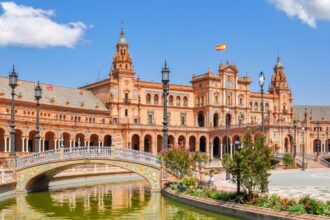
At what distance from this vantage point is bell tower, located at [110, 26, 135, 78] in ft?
313

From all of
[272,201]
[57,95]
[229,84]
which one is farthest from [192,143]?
[272,201]

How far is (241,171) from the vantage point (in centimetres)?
2544

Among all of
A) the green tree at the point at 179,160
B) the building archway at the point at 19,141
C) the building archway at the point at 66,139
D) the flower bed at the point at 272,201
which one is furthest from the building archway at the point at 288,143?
the flower bed at the point at 272,201

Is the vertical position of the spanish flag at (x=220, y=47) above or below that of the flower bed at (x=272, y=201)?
above

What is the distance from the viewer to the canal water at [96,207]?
91.5 ft

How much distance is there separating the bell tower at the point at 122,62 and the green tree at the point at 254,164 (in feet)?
232

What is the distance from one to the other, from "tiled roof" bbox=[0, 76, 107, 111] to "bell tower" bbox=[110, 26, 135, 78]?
676 cm

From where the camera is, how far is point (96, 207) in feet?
106

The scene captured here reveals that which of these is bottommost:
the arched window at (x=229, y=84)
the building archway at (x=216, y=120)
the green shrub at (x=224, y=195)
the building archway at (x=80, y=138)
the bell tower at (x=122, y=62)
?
the green shrub at (x=224, y=195)

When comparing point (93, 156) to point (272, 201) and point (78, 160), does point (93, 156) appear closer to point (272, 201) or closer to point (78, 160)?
point (78, 160)

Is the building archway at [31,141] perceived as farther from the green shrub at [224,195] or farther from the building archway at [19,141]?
the green shrub at [224,195]

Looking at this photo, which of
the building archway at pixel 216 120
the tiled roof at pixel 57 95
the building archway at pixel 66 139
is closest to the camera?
the tiled roof at pixel 57 95

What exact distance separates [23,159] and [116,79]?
56.8m

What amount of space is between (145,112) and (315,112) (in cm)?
5323
